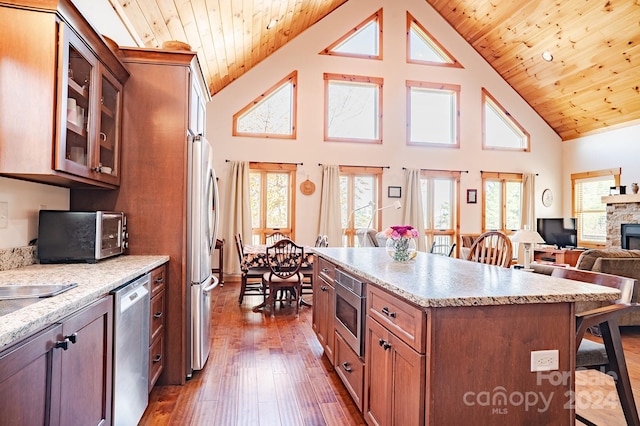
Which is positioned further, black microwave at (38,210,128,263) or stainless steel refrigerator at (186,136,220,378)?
stainless steel refrigerator at (186,136,220,378)

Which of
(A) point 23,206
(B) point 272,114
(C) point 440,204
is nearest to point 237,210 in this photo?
(B) point 272,114

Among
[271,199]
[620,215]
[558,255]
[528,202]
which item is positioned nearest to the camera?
[620,215]

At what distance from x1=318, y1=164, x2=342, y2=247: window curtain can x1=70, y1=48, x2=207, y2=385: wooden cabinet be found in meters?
4.54

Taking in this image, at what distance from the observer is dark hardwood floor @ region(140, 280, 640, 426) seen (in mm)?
2174

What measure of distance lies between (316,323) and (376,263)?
3.91 feet

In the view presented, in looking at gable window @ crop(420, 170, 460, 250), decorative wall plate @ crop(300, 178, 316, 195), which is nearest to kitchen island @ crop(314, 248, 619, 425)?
decorative wall plate @ crop(300, 178, 316, 195)

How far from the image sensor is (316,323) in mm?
3270

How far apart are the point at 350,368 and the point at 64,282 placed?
1.57 m

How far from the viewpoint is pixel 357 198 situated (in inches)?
289

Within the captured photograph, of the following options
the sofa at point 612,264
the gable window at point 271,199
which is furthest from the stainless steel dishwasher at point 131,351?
the gable window at point 271,199

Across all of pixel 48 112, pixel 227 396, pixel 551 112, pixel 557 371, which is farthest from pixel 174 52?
pixel 551 112

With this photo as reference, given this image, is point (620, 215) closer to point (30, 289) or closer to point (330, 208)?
point (330, 208)

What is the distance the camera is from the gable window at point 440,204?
7.56 m

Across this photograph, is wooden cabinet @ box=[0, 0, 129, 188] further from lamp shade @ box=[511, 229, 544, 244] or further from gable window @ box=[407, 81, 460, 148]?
gable window @ box=[407, 81, 460, 148]
